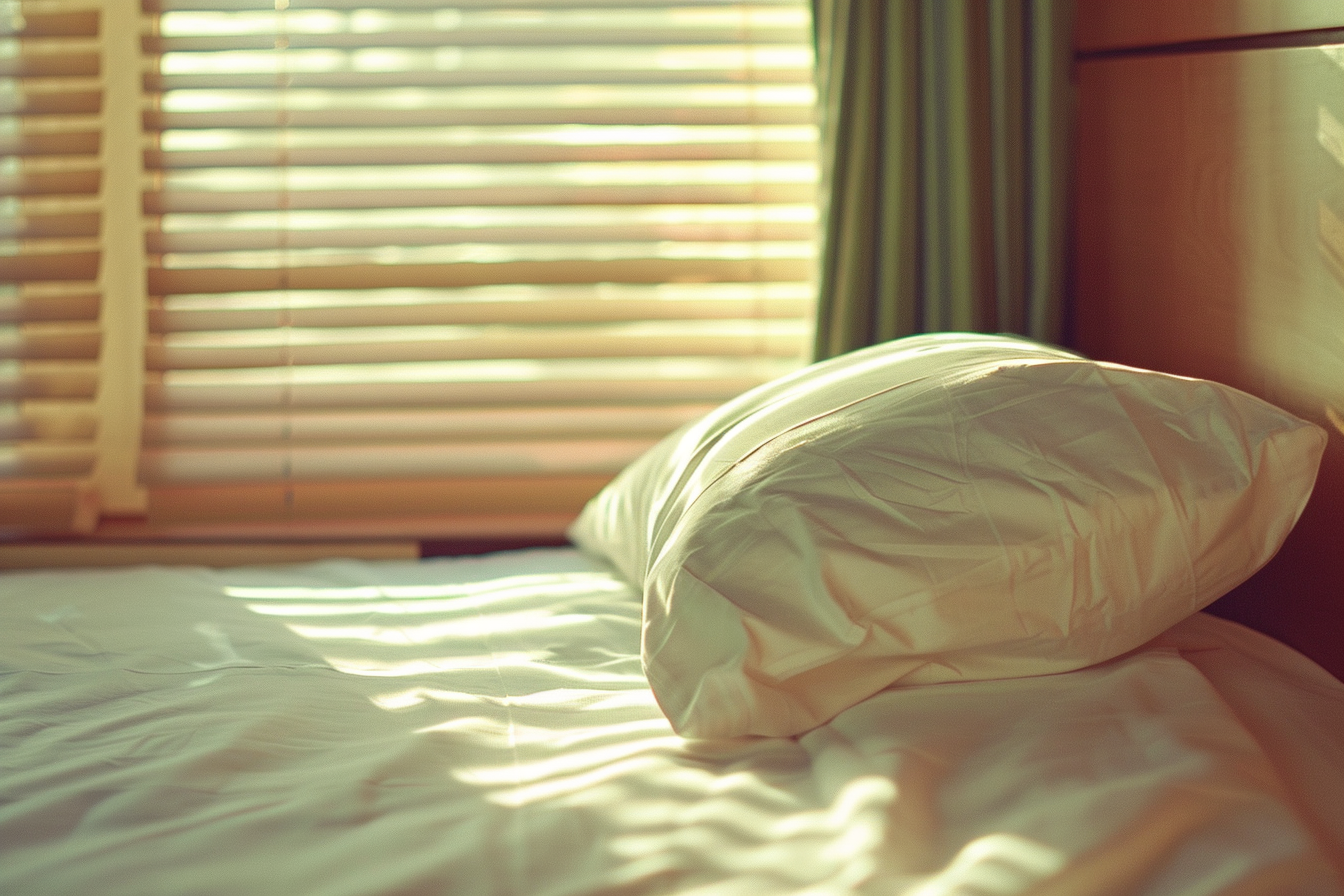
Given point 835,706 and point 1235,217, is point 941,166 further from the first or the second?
point 835,706

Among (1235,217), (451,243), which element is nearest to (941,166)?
(1235,217)

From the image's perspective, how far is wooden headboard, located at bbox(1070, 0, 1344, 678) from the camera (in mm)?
978

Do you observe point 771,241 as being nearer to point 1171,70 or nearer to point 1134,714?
point 1171,70

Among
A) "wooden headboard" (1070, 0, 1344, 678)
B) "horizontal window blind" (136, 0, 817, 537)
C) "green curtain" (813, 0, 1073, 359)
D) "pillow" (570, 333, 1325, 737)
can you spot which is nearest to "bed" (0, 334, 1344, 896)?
"pillow" (570, 333, 1325, 737)

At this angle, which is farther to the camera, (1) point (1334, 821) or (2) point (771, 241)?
(2) point (771, 241)

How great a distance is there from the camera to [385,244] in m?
1.71

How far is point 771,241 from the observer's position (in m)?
1.74

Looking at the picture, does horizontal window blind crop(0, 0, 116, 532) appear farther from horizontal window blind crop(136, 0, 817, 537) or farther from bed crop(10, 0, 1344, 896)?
bed crop(10, 0, 1344, 896)

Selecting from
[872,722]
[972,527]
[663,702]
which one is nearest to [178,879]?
[663,702]

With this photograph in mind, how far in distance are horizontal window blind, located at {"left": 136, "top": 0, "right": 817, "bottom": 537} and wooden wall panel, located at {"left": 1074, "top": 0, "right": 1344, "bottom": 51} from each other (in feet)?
1.47

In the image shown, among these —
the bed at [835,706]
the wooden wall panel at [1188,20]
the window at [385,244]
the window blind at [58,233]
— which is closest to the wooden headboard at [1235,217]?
the wooden wall panel at [1188,20]

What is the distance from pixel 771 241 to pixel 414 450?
67 centimetres

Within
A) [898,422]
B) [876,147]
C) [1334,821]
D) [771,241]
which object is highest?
[876,147]

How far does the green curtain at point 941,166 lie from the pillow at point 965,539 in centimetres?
69
